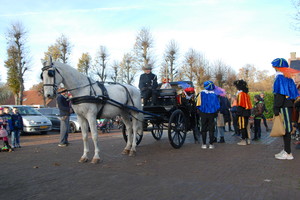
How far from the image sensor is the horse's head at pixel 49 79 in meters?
6.32

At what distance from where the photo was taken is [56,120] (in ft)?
59.3

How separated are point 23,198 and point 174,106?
5423 millimetres

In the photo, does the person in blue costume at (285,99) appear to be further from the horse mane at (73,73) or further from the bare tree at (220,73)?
the bare tree at (220,73)

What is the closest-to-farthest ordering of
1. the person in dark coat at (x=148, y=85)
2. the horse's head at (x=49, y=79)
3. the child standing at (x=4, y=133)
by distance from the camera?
the horse's head at (x=49, y=79)
the person in dark coat at (x=148, y=85)
the child standing at (x=4, y=133)

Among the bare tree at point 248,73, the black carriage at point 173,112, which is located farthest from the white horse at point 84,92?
the bare tree at point 248,73

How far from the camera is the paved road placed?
14.1 feet

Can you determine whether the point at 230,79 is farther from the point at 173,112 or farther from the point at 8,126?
the point at 8,126

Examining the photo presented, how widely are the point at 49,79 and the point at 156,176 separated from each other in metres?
3.27

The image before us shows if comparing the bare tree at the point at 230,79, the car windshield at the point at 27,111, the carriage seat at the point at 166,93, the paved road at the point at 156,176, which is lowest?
the paved road at the point at 156,176

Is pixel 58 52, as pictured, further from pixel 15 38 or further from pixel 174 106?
pixel 174 106

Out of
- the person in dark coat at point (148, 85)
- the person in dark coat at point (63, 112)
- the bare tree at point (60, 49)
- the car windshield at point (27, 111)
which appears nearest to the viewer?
the person in dark coat at point (148, 85)

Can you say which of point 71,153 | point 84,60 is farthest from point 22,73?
point 71,153

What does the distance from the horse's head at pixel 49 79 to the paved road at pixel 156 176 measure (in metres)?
1.72

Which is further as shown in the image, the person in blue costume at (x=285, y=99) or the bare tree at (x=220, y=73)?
the bare tree at (x=220, y=73)
